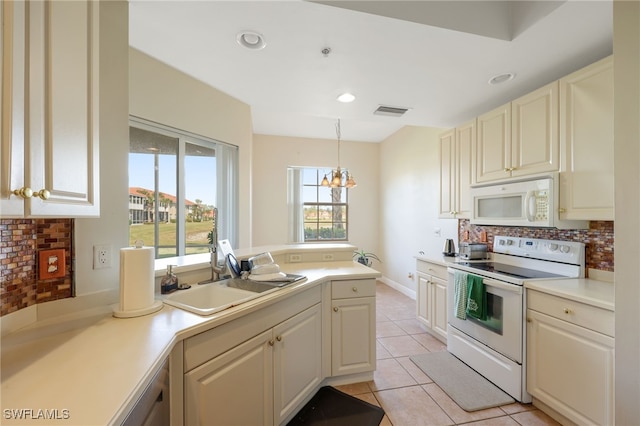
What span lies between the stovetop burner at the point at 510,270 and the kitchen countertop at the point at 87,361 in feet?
6.57

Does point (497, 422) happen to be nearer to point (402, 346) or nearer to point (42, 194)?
point (402, 346)

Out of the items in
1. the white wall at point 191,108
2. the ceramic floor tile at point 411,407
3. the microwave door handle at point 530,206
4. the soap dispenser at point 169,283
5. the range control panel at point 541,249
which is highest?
the white wall at point 191,108

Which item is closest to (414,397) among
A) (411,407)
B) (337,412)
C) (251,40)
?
(411,407)

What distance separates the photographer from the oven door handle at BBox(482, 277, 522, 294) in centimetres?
193

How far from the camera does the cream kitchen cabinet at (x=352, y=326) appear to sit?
2.06 m

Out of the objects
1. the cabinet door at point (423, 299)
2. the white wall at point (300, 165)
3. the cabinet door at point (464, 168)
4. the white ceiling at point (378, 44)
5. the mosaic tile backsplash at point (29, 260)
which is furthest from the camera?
the white wall at point (300, 165)

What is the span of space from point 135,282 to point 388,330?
9.30ft

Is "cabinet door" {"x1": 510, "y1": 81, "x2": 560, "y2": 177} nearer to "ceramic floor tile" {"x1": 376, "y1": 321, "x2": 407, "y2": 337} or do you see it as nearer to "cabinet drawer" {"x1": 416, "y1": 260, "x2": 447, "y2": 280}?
"cabinet drawer" {"x1": 416, "y1": 260, "x2": 447, "y2": 280}

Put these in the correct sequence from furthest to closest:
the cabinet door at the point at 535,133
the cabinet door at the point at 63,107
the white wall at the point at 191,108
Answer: the white wall at the point at 191,108 < the cabinet door at the point at 535,133 < the cabinet door at the point at 63,107

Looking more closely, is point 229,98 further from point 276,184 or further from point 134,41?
point 276,184

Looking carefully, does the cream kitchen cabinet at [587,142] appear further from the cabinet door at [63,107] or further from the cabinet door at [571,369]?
the cabinet door at [63,107]

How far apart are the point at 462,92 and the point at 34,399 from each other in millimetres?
3051

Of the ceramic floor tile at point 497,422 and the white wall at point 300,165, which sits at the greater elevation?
the white wall at point 300,165

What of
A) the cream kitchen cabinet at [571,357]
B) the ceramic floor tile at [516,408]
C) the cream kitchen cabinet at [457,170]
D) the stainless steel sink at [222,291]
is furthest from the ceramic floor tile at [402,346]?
the stainless steel sink at [222,291]
